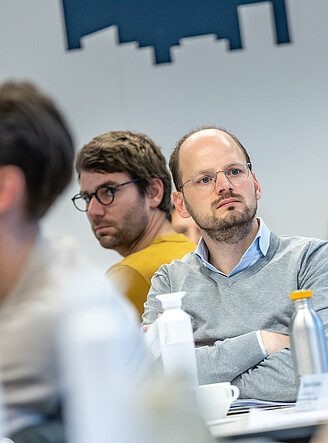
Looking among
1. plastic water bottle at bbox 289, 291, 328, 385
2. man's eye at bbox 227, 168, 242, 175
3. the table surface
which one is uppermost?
man's eye at bbox 227, 168, 242, 175

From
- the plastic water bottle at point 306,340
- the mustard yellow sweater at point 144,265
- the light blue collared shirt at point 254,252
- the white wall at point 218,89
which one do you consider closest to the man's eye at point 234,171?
the light blue collared shirt at point 254,252

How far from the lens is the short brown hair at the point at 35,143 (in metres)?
0.57

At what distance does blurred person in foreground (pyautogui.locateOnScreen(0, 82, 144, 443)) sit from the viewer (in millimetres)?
511

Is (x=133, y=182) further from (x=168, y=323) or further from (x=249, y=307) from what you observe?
(x=168, y=323)

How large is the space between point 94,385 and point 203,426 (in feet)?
0.28

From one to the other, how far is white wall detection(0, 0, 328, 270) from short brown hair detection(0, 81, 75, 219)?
3.30 meters

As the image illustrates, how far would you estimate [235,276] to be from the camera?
1860mm

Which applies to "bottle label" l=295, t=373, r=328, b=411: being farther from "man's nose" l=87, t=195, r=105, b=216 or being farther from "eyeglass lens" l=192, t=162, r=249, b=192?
"man's nose" l=87, t=195, r=105, b=216

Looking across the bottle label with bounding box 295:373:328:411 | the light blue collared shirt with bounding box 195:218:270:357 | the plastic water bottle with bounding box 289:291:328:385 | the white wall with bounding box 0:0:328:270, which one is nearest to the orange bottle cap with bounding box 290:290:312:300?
the plastic water bottle with bounding box 289:291:328:385

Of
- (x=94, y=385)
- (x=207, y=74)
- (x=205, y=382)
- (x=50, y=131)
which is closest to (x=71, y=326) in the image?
(x=94, y=385)

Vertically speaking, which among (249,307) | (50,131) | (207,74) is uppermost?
(207,74)

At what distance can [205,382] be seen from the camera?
5.31 feet

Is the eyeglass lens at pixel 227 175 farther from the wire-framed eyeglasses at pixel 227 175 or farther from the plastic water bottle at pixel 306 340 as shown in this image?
the plastic water bottle at pixel 306 340

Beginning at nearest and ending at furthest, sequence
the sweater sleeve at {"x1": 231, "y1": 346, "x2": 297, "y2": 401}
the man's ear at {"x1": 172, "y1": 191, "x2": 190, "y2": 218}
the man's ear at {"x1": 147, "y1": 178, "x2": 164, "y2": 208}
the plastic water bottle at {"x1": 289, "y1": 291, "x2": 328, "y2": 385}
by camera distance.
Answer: the plastic water bottle at {"x1": 289, "y1": 291, "x2": 328, "y2": 385} < the sweater sleeve at {"x1": 231, "y1": 346, "x2": 297, "y2": 401} < the man's ear at {"x1": 172, "y1": 191, "x2": 190, "y2": 218} < the man's ear at {"x1": 147, "y1": 178, "x2": 164, "y2": 208}
